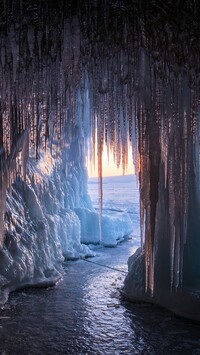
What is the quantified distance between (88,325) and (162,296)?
1.66 metres

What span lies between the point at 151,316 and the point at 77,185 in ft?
33.5

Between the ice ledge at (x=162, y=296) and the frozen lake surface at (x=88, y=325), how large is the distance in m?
0.15

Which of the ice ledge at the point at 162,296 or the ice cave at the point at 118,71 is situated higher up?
the ice cave at the point at 118,71

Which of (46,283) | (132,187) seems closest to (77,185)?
(46,283)

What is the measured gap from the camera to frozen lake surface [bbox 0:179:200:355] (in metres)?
4.72

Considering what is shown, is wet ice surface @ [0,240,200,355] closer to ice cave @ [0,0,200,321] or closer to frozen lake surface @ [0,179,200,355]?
frozen lake surface @ [0,179,200,355]

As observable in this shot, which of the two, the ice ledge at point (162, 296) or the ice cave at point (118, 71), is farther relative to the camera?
the ice ledge at point (162, 296)

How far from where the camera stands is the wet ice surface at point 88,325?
4734 millimetres

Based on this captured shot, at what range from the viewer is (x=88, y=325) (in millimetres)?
5562

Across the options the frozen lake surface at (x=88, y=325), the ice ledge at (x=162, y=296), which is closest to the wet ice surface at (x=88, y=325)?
the frozen lake surface at (x=88, y=325)

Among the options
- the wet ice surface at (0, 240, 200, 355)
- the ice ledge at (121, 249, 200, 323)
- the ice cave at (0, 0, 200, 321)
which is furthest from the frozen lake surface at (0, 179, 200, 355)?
the ice cave at (0, 0, 200, 321)

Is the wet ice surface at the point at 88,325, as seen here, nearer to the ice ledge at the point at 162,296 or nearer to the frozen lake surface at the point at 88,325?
the frozen lake surface at the point at 88,325

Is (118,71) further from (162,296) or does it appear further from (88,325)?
(162,296)

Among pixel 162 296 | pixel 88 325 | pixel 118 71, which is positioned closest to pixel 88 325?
pixel 88 325
